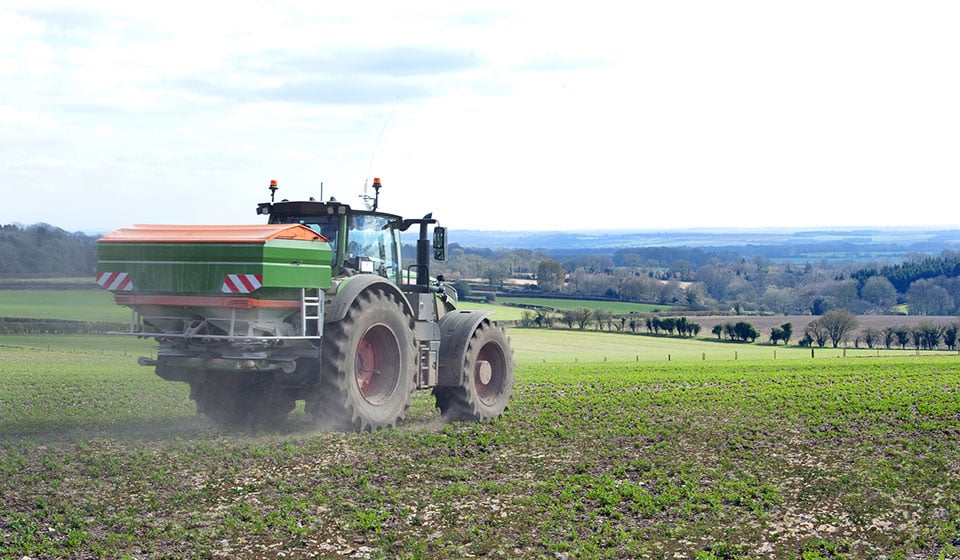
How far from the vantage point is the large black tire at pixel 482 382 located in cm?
1723

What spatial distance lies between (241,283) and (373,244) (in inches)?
136

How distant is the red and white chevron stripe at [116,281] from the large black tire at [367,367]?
10.1 ft

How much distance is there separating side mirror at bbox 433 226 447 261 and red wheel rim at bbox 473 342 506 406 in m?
2.45

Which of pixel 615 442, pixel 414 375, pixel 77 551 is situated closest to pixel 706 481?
pixel 615 442

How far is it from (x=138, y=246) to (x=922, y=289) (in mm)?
157501

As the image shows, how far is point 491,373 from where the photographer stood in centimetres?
1842

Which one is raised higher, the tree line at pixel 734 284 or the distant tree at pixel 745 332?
the tree line at pixel 734 284

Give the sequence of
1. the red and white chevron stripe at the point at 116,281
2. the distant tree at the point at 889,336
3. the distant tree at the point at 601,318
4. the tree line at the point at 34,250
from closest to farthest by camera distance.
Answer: the red and white chevron stripe at the point at 116,281 < the tree line at the point at 34,250 < the distant tree at the point at 601,318 < the distant tree at the point at 889,336

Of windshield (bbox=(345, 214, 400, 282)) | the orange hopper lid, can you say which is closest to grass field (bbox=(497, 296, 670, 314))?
windshield (bbox=(345, 214, 400, 282))

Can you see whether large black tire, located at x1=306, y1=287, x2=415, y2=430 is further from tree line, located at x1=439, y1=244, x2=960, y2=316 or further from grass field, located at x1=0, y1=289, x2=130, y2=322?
tree line, located at x1=439, y1=244, x2=960, y2=316

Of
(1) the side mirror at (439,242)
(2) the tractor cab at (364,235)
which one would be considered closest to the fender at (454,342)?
(2) the tractor cab at (364,235)

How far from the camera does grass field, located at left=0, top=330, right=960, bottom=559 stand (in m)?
9.69

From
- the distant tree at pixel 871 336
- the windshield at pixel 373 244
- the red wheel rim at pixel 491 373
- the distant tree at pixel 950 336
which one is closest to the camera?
the windshield at pixel 373 244

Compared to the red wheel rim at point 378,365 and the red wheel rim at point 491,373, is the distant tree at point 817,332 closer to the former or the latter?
the red wheel rim at point 491,373
